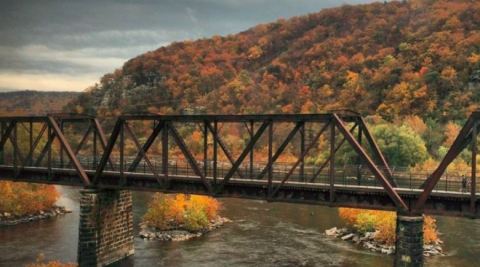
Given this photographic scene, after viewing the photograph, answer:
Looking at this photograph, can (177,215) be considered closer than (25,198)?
Yes

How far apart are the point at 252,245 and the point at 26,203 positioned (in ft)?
83.4

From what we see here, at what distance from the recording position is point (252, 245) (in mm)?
42375

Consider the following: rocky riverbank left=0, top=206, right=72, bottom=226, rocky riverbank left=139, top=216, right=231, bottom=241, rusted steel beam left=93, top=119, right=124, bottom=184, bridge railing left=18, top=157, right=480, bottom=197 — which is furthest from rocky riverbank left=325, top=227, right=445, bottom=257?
rocky riverbank left=0, top=206, right=72, bottom=226

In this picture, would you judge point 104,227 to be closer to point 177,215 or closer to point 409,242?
point 177,215

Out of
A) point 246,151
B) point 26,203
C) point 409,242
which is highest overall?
point 246,151

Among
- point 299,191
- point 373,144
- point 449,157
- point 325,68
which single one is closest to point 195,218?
point 299,191

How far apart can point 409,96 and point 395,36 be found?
4235 cm

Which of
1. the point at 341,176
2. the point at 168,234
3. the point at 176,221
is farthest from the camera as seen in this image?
the point at 176,221

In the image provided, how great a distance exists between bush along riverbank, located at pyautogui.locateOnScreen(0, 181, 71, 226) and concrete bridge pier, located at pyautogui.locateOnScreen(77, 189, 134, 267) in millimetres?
17481

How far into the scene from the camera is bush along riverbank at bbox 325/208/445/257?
4041 cm

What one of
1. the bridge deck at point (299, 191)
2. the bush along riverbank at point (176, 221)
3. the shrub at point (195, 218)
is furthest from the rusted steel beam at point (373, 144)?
the shrub at point (195, 218)

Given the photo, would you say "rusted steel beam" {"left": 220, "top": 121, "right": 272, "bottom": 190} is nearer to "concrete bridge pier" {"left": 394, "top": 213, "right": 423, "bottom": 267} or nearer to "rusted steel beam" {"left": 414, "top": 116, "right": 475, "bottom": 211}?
"concrete bridge pier" {"left": 394, "top": 213, "right": 423, "bottom": 267}

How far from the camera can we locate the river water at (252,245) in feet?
123

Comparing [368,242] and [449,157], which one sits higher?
[449,157]
